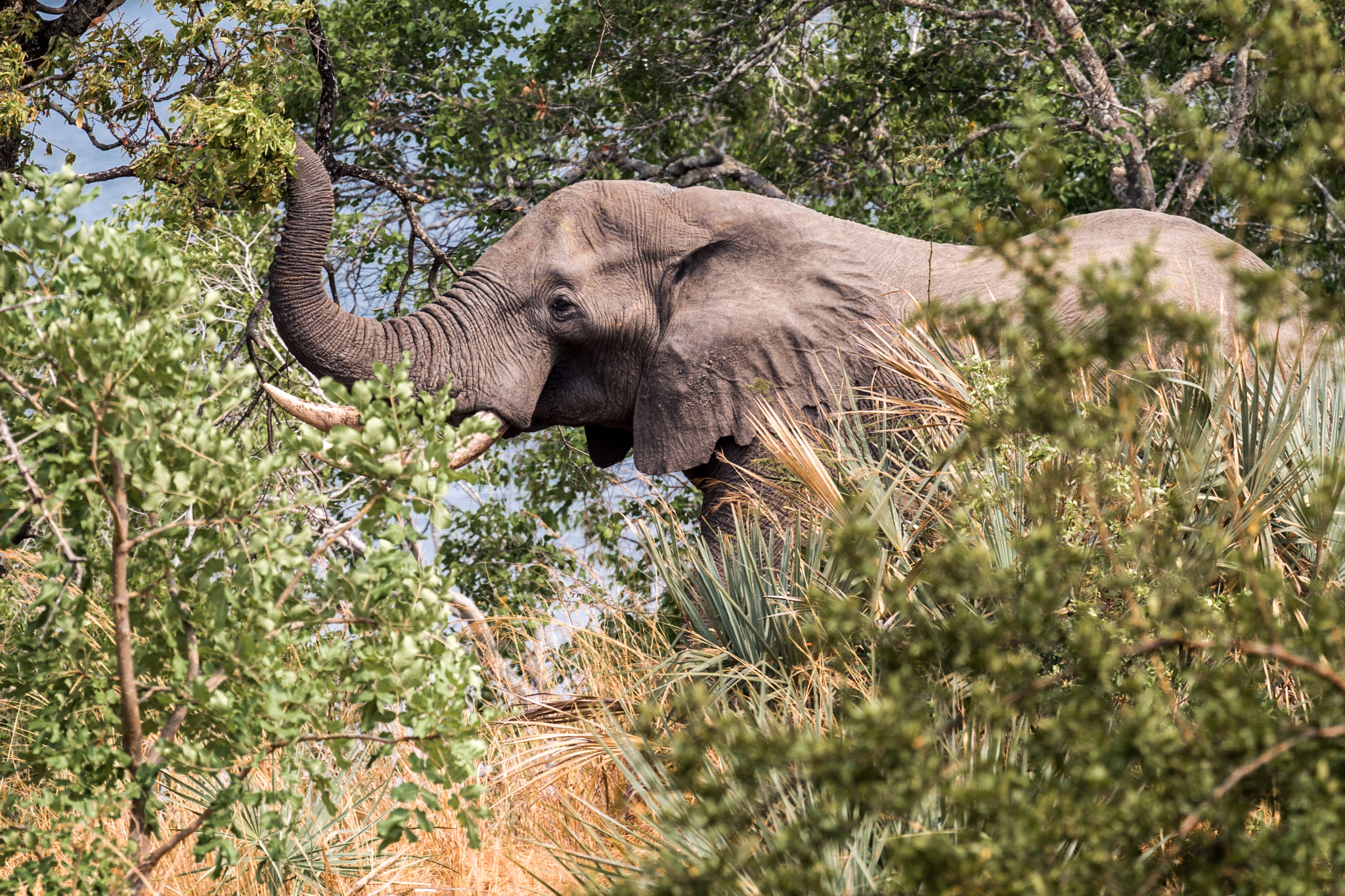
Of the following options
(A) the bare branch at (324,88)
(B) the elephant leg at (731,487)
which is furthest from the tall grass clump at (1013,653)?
(A) the bare branch at (324,88)

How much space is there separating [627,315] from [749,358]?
0.72 m

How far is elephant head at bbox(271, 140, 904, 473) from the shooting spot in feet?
18.9

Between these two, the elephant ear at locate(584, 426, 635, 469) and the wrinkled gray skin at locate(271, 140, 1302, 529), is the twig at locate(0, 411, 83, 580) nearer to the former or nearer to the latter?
the wrinkled gray skin at locate(271, 140, 1302, 529)

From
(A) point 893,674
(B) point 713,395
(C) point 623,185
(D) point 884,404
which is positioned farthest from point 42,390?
(C) point 623,185

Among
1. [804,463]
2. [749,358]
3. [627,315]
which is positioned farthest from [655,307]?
[804,463]

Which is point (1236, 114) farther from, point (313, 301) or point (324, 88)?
point (313, 301)

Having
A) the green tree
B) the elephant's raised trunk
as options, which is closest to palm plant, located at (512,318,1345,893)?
the green tree

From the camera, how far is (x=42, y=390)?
9.59 ft

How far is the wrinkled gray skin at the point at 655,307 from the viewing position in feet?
18.9

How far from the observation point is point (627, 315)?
6.17m

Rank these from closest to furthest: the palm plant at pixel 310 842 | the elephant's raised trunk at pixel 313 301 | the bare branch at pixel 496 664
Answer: the palm plant at pixel 310 842
the bare branch at pixel 496 664
the elephant's raised trunk at pixel 313 301

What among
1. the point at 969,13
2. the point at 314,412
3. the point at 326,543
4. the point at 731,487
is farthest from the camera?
the point at 969,13

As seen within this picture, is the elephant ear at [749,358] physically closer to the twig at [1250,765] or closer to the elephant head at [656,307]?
the elephant head at [656,307]

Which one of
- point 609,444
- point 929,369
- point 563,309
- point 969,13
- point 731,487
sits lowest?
point 609,444
